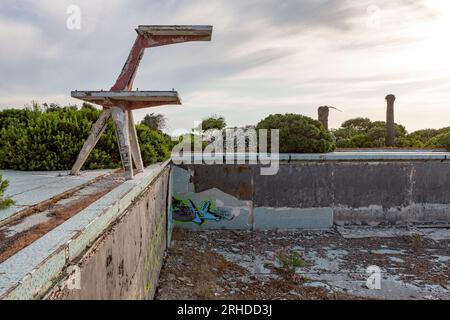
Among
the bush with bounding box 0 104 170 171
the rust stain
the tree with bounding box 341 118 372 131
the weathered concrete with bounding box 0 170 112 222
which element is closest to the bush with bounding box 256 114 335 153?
the bush with bounding box 0 104 170 171

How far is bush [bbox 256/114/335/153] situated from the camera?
37.5 feet

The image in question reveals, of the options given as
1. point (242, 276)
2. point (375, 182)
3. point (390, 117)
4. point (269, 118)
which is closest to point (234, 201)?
point (242, 276)

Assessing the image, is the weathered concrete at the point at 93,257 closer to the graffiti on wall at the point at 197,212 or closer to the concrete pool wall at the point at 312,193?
the concrete pool wall at the point at 312,193

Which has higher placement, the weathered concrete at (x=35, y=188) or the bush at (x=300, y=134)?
the bush at (x=300, y=134)

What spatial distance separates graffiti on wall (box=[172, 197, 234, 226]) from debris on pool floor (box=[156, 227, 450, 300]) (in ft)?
1.39

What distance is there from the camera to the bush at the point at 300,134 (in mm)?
11438

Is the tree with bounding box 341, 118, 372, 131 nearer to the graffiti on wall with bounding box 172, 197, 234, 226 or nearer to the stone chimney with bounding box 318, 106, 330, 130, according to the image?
the stone chimney with bounding box 318, 106, 330, 130

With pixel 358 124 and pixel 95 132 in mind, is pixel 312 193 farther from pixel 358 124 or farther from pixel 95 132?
pixel 358 124

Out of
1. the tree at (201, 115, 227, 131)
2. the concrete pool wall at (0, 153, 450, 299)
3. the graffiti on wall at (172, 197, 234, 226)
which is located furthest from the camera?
the tree at (201, 115, 227, 131)

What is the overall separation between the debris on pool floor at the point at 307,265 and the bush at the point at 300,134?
10.5 feet

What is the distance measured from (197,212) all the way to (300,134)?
15.5ft

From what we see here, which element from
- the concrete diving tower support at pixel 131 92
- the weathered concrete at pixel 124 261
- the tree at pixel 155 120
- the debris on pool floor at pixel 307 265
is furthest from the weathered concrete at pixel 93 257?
the tree at pixel 155 120

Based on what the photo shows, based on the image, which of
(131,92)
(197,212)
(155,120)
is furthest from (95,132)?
(155,120)

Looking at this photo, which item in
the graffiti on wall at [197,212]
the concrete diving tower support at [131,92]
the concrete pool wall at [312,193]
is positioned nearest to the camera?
the concrete diving tower support at [131,92]
